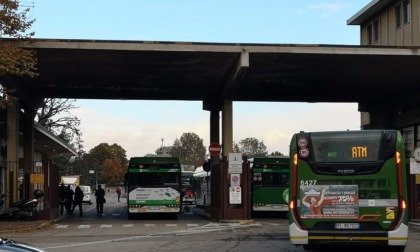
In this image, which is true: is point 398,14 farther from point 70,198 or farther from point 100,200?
point 70,198

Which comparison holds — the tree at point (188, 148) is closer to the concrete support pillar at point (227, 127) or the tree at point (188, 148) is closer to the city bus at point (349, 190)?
the concrete support pillar at point (227, 127)

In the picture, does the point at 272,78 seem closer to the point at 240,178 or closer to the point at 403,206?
the point at 240,178

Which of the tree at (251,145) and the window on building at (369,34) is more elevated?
the window on building at (369,34)

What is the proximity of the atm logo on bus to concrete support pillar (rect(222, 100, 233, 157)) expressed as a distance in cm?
1786

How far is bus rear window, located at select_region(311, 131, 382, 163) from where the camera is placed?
13820 mm

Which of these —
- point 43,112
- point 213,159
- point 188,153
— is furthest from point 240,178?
point 188,153

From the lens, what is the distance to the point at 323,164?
1394 centimetres

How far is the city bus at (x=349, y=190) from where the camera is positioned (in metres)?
13.6

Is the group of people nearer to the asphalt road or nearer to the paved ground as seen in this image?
the paved ground

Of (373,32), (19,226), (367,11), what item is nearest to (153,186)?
(19,226)

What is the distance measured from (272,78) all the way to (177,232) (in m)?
11.6

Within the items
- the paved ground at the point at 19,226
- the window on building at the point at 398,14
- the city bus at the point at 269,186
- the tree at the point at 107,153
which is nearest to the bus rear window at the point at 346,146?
the paved ground at the point at 19,226

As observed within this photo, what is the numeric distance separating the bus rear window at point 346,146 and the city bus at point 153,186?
16855 millimetres

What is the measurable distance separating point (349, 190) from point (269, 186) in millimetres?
18311
